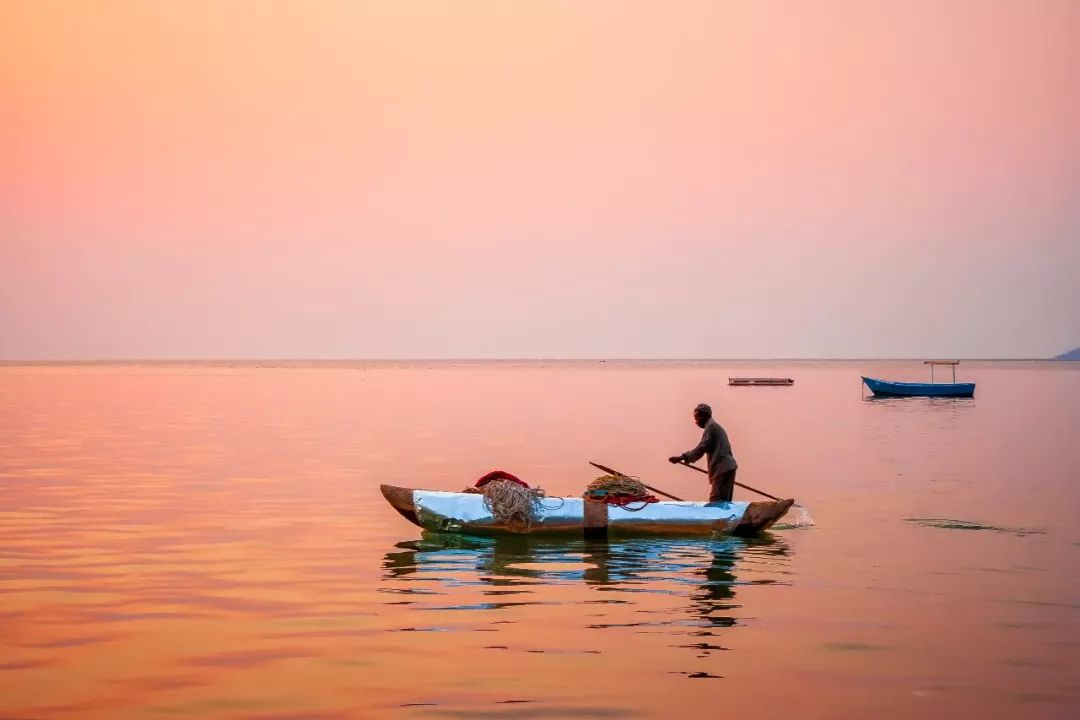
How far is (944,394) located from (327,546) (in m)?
71.5

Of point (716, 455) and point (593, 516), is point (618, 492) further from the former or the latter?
point (716, 455)

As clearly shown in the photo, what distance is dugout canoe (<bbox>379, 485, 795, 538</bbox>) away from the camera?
19281mm

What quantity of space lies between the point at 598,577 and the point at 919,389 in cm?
7299

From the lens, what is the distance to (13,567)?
16.6 metres

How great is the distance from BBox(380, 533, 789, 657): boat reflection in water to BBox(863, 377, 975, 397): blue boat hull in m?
66.8

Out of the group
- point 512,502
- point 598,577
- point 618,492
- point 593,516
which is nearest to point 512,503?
point 512,502

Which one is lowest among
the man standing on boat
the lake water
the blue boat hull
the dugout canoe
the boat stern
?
the lake water

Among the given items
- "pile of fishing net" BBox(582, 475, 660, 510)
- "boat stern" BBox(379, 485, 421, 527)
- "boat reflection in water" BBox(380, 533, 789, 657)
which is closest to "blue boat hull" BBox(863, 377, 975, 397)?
"pile of fishing net" BBox(582, 475, 660, 510)

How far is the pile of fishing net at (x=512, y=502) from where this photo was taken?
19094 millimetres

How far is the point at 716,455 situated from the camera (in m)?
19.7

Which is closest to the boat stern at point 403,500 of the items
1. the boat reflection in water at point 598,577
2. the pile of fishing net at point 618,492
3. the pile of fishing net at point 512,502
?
the boat reflection in water at point 598,577

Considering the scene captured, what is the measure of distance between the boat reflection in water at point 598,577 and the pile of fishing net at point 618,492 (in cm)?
61

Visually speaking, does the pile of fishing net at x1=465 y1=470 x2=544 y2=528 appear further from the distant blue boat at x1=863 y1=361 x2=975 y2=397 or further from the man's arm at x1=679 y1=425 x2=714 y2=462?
the distant blue boat at x1=863 y1=361 x2=975 y2=397

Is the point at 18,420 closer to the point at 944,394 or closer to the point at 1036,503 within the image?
the point at 1036,503
